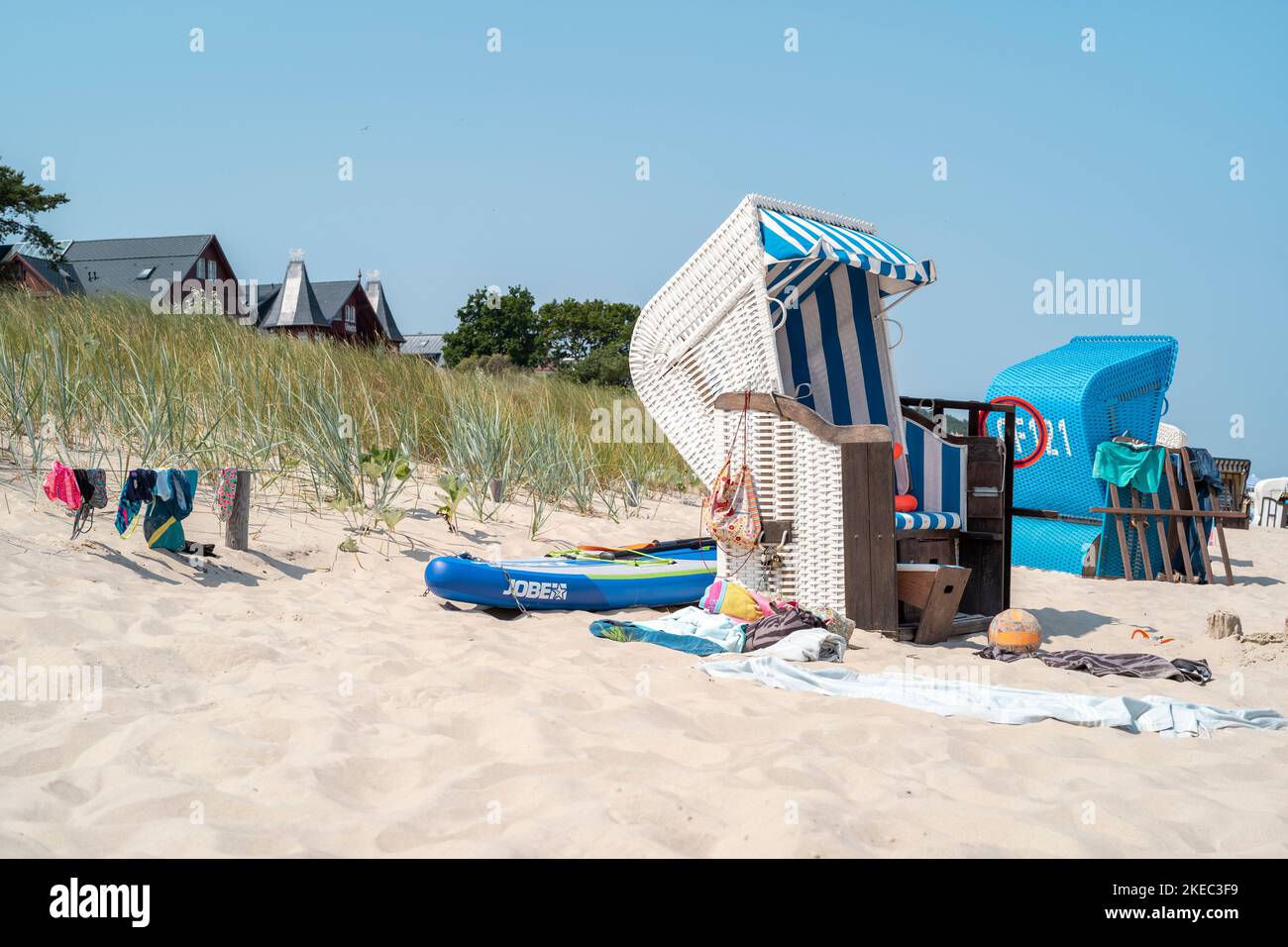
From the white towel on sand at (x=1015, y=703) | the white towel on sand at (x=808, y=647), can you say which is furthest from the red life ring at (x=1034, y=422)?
the white towel on sand at (x=1015, y=703)

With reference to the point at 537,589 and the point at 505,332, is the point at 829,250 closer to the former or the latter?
the point at 537,589

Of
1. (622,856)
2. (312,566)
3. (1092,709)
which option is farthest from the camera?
(312,566)

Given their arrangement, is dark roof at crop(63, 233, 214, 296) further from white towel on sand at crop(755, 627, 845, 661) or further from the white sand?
white towel on sand at crop(755, 627, 845, 661)

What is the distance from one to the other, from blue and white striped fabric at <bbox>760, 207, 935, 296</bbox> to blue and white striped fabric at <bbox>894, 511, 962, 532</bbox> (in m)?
1.35

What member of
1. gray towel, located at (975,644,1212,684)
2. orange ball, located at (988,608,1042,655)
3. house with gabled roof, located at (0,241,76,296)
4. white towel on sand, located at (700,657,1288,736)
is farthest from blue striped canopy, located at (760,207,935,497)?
house with gabled roof, located at (0,241,76,296)

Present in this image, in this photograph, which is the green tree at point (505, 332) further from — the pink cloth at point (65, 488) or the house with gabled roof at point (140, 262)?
the pink cloth at point (65, 488)

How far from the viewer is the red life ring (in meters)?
6.62

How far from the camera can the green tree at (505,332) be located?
3931cm

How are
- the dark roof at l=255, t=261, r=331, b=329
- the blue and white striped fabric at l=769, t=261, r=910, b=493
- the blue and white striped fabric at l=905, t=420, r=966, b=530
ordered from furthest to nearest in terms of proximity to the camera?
the dark roof at l=255, t=261, r=331, b=329, the blue and white striped fabric at l=905, t=420, r=966, b=530, the blue and white striped fabric at l=769, t=261, r=910, b=493

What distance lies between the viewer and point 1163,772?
2.78m

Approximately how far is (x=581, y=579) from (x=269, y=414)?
288 centimetres

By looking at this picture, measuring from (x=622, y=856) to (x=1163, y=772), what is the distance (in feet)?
5.67
